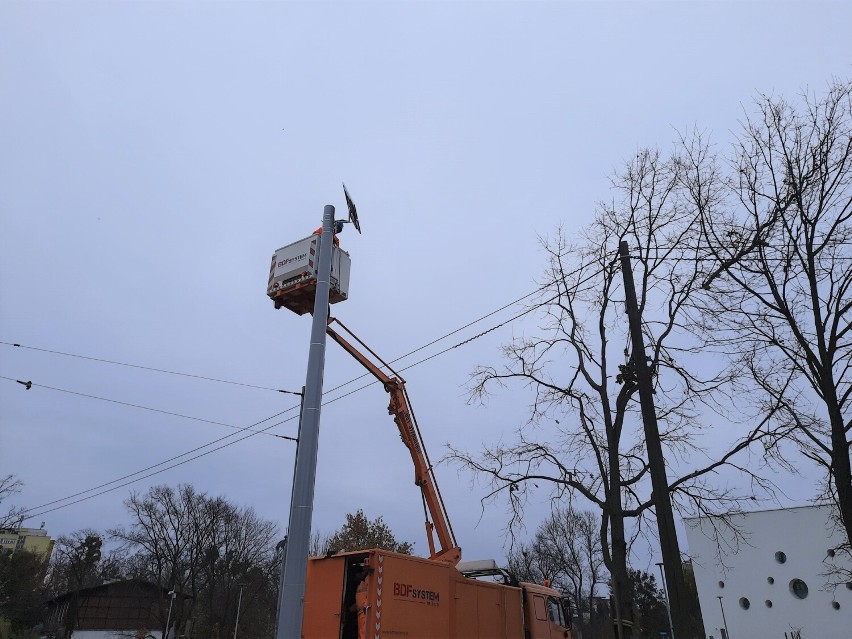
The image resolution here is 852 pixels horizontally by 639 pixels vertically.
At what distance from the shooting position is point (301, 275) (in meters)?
10.8

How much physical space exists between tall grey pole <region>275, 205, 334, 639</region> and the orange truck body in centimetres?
492

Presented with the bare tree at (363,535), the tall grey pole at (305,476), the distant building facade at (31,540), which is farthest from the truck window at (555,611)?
the distant building facade at (31,540)

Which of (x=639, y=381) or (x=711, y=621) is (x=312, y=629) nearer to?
(x=639, y=381)

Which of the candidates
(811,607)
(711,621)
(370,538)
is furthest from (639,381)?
(711,621)

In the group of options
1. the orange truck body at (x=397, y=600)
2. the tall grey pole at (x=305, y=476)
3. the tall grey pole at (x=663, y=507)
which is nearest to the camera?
the tall grey pole at (x=305, y=476)

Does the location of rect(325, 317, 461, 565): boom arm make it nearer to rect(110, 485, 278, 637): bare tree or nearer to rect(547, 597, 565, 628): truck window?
rect(547, 597, 565, 628): truck window

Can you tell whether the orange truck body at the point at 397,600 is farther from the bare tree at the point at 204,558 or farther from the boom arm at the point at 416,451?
the bare tree at the point at 204,558

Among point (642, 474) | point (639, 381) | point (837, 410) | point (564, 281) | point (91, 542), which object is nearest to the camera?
point (639, 381)

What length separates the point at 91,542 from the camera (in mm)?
63062

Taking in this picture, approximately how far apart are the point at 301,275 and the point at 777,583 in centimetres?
5670

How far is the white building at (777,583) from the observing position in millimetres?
46875

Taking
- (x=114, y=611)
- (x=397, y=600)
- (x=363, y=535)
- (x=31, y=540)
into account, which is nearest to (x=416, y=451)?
(x=397, y=600)

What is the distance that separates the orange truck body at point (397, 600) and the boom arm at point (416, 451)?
1.46m

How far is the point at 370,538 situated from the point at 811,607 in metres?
36.8
